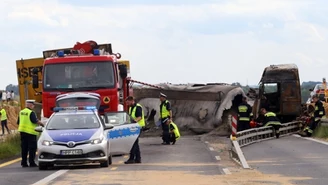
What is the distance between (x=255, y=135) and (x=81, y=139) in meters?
12.5

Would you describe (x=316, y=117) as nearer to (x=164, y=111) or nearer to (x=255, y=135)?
(x=255, y=135)

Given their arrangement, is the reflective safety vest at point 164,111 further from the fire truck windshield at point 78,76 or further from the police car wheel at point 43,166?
the police car wheel at point 43,166

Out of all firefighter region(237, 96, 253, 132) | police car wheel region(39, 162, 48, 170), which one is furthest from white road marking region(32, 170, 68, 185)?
firefighter region(237, 96, 253, 132)

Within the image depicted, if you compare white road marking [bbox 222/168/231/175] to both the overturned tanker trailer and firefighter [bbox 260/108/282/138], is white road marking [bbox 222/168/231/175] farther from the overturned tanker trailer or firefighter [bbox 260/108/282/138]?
the overturned tanker trailer

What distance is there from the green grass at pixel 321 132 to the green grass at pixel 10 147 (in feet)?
39.7

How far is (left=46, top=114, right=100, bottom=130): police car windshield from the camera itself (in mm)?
19703

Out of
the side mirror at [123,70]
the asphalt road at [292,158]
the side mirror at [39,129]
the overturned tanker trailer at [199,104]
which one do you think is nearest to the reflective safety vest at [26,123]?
the side mirror at [39,129]

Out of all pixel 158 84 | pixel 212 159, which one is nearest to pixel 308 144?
pixel 212 159

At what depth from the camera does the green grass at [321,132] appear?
32.0 meters

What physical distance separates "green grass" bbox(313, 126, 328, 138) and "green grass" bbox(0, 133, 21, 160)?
12.1 meters

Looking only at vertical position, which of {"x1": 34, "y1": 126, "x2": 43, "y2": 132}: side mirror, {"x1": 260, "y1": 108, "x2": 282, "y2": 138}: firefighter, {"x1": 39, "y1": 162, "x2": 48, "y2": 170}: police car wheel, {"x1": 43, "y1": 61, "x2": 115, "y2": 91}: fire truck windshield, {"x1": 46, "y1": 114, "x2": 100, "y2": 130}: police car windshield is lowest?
{"x1": 260, "y1": 108, "x2": 282, "y2": 138}: firefighter

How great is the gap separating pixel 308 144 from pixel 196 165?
30.3ft

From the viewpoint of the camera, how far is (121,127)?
68.7 feet

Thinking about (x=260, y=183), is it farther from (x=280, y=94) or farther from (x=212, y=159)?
(x=280, y=94)
